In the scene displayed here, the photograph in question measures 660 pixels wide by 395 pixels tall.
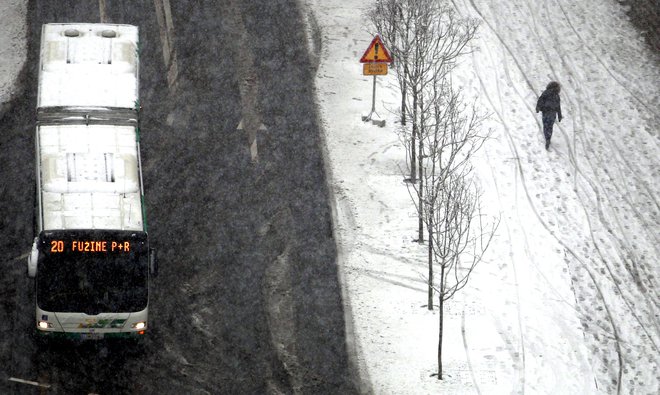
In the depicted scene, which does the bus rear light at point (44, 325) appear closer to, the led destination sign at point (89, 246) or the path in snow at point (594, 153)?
the led destination sign at point (89, 246)

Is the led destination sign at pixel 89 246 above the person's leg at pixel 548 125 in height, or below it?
below

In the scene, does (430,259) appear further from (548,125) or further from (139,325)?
(548,125)

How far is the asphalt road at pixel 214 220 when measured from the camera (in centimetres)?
2142

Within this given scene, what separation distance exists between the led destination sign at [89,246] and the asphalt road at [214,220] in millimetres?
2212

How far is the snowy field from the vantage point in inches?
880

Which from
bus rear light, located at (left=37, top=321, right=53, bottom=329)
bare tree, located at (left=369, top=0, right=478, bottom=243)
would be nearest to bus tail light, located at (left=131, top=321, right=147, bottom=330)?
bus rear light, located at (left=37, top=321, right=53, bottom=329)

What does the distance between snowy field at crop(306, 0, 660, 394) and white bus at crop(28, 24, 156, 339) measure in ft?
16.2

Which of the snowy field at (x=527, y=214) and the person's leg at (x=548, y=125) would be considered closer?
the snowy field at (x=527, y=214)

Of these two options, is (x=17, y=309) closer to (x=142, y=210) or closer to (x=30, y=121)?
(x=142, y=210)

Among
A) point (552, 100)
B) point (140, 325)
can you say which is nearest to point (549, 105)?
point (552, 100)

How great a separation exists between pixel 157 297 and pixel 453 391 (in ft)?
21.8

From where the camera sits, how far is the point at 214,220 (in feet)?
85.7

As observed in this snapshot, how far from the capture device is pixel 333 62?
32.4 metres

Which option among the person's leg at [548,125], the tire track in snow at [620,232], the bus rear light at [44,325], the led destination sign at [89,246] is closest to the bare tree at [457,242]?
the tire track in snow at [620,232]
